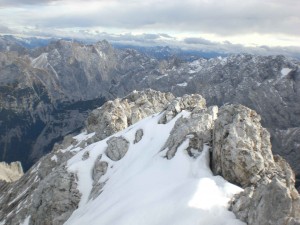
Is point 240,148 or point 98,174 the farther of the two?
point 98,174

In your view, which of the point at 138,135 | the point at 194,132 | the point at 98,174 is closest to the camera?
the point at 194,132

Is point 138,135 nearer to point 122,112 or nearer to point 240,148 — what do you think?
point 240,148

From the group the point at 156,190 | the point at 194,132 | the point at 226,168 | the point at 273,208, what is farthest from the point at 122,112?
the point at 273,208

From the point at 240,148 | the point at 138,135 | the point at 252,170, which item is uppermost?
the point at 240,148

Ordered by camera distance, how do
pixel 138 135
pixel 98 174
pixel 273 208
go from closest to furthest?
1. pixel 273 208
2. pixel 98 174
3. pixel 138 135

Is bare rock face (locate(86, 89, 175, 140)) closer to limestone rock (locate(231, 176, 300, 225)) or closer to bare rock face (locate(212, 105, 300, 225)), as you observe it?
bare rock face (locate(212, 105, 300, 225))

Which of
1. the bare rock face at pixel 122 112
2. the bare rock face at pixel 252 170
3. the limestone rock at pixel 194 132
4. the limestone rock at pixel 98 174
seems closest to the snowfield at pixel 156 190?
the limestone rock at pixel 98 174

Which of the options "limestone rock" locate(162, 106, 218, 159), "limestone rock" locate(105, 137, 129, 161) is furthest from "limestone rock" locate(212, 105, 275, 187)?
"limestone rock" locate(105, 137, 129, 161)

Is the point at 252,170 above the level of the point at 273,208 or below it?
below
